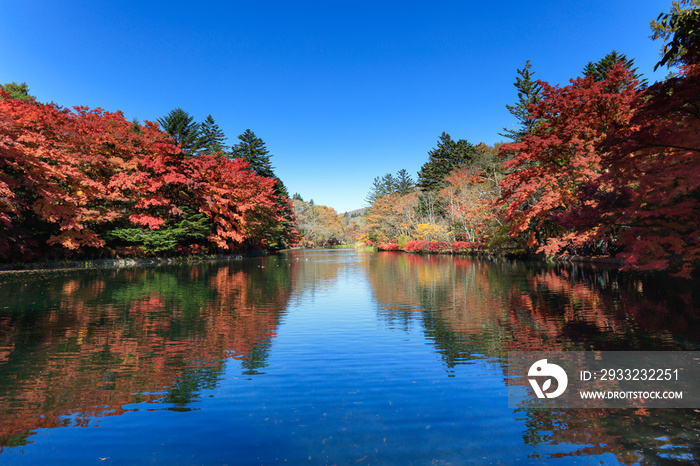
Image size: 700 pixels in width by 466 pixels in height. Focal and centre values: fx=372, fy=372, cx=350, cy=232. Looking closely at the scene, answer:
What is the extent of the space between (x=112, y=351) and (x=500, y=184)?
20947 mm

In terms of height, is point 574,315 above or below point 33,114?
below

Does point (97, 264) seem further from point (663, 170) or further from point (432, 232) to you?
point (432, 232)

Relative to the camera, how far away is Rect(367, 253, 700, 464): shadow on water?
3.38m

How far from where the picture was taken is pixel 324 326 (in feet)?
26.4

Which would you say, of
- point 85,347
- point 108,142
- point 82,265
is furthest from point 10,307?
point 108,142

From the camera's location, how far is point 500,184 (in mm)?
22000

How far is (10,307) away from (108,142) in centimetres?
2111

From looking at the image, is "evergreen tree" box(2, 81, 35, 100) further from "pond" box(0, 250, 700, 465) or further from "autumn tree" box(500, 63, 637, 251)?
"autumn tree" box(500, 63, 637, 251)

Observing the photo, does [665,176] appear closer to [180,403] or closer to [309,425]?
[309,425]

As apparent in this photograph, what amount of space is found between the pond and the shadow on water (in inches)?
1.1

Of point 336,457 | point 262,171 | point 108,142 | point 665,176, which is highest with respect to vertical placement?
point 262,171

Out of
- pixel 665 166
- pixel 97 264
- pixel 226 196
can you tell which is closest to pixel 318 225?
pixel 226 196

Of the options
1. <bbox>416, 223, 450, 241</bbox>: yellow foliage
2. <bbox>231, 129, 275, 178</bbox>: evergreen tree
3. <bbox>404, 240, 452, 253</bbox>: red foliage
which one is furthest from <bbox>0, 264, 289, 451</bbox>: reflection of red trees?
<bbox>231, 129, 275, 178</bbox>: evergreen tree

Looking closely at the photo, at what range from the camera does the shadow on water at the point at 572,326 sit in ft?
11.1
